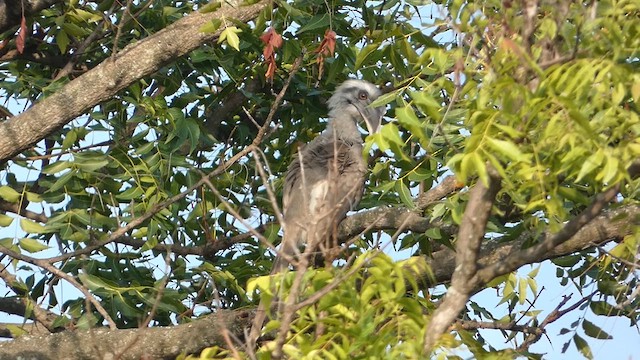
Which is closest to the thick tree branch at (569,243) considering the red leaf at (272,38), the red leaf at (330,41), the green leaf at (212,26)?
the red leaf at (330,41)

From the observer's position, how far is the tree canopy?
10.3 feet

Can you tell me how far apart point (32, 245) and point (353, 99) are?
118 inches

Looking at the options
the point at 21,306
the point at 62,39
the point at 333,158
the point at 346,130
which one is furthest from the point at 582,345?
the point at 62,39

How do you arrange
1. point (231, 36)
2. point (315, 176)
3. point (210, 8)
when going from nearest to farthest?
point (231, 36), point (210, 8), point (315, 176)

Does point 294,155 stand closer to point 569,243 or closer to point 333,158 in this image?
point 333,158

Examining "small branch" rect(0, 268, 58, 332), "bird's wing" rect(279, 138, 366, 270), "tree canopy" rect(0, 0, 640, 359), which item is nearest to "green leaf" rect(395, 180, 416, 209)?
"tree canopy" rect(0, 0, 640, 359)

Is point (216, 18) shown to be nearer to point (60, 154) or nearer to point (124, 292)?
point (60, 154)

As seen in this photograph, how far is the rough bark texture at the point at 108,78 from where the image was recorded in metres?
5.05

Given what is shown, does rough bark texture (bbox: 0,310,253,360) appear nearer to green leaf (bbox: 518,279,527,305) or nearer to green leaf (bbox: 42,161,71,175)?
green leaf (bbox: 42,161,71,175)

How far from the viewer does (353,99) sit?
7.54m

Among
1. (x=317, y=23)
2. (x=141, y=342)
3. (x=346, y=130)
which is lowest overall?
(x=141, y=342)

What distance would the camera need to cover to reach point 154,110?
5602 millimetres

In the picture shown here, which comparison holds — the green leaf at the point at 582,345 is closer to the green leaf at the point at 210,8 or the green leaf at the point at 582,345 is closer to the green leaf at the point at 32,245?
the green leaf at the point at 210,8

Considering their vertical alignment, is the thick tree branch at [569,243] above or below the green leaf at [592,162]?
above
